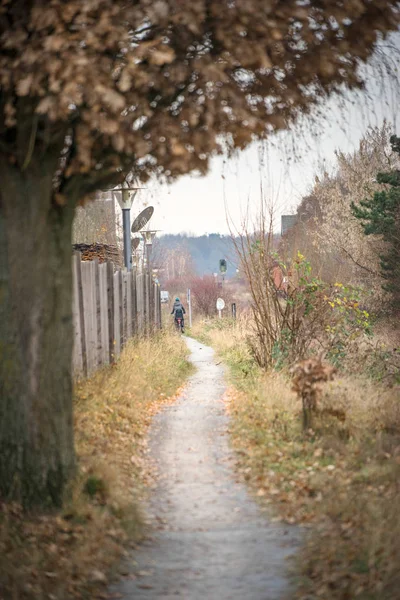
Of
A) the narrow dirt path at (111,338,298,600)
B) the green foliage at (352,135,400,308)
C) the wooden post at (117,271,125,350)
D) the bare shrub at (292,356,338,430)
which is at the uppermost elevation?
the green foliage at (352,135,400,308)

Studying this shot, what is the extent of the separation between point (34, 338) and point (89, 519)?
161 cm

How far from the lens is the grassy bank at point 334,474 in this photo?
208 inches

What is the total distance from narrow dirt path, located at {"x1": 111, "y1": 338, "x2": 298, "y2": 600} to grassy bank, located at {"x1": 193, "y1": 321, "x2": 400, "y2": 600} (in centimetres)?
23

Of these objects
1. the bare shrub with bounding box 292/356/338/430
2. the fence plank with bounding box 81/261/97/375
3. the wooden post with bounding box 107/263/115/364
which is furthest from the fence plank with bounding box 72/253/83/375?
the bare shrub with bounding box 292/356/338/430

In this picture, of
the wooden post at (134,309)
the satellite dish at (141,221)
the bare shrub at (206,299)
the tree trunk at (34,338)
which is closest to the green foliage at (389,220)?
Answer: the satellite dish at (141,221)

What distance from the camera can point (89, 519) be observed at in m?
6.42

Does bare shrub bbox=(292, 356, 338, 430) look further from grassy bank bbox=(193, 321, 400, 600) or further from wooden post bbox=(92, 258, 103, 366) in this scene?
wooden post bbox=(92, 258, 103, 366)

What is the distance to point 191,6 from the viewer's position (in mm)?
5359

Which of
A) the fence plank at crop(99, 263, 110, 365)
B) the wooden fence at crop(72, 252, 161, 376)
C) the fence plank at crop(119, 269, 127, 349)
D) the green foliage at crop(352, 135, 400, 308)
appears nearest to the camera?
the wooden fence at crop(72, 252, 161, 376)

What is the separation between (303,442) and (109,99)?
5001mm

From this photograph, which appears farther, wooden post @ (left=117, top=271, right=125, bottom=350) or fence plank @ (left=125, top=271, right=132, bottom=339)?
fence plank @ (left=125, top=271, right=132, bottom=339)

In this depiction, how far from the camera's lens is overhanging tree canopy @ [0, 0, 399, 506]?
5.41m

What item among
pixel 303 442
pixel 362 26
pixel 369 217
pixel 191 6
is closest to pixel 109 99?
pixel 191 6

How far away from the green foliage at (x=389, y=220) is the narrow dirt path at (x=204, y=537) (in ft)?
40.4
